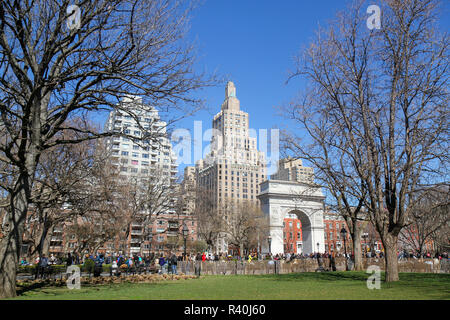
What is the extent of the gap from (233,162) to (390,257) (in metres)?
117

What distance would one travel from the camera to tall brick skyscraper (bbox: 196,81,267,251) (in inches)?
4958

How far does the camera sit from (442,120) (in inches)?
527

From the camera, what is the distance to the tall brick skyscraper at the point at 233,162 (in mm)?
125938

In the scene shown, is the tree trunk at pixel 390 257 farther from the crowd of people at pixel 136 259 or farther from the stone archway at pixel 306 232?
the stone archway at pixel 306 232

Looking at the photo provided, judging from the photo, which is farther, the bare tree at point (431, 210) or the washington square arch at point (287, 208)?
the washington square arch at point (287, 208)

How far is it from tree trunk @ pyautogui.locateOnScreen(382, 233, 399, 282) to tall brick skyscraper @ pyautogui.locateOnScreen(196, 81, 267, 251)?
101048 mm

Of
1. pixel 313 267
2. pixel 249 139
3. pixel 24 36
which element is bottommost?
pixel 313 267

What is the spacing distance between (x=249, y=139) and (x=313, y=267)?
373ft

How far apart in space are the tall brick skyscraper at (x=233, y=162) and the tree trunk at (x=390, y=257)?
10105cm

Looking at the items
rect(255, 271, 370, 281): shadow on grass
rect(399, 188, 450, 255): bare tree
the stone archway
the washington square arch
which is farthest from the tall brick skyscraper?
rect(255, 271, 370, 281): shadow on grass

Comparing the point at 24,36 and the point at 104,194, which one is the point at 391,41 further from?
the point at 104,194

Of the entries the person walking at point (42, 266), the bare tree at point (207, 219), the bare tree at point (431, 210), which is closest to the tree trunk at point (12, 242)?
the person walking at point (42, 266)

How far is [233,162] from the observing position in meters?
132
